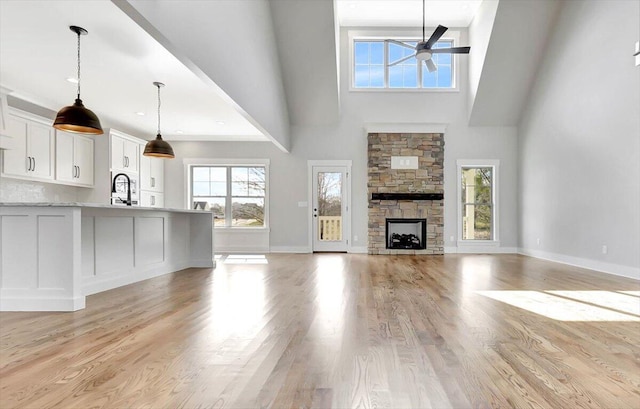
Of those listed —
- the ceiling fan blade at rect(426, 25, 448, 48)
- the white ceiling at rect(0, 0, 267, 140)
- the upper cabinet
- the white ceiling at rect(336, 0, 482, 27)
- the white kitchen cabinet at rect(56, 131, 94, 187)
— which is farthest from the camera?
the white ceiling at rect(336, 0, 482, 27)

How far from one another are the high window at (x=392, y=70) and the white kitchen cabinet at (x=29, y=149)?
6.36 meters

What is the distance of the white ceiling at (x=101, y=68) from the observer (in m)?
3.53

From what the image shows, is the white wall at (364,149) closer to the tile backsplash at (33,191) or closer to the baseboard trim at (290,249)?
A: the baseboard trim at (290,249)

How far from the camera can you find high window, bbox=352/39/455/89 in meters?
8.84

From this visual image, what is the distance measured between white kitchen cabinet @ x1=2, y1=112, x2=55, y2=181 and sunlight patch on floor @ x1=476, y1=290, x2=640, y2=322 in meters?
7.00

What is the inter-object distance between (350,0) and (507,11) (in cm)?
→ 307

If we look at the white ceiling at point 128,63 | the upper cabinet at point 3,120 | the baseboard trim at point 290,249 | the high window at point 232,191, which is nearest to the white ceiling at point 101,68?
the white ceiling at point 128,63

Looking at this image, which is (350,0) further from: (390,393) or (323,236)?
(390,393)

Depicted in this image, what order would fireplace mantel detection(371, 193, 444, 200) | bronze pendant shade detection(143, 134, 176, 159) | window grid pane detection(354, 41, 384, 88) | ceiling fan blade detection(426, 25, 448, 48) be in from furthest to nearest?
window grid pane detection(354, 41, 384, 88) < fireplace mantel detection(371, 193, 444, 200) < bronze pendant shade detection(143, 134, 176, 159) < ceiling fan blade detection(426, 25, 448, 48)

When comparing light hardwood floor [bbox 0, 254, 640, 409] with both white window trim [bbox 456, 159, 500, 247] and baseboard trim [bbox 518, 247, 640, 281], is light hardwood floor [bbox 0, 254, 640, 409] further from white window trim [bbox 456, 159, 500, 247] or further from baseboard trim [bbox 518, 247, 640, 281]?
white window trim [bbox 456, 159, 500, 247]

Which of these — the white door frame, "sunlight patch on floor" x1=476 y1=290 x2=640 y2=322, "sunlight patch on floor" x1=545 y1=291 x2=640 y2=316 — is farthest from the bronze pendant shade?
"sunlight patch on floor" x1=545 y1=291 x2=640 y2=316

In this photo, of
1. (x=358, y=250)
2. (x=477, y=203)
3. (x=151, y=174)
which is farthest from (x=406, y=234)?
(x=151, y=174)

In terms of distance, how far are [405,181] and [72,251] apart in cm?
684

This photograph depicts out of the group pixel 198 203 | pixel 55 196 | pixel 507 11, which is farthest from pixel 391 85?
pixel 55 196
